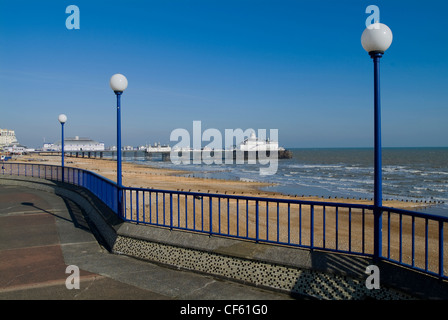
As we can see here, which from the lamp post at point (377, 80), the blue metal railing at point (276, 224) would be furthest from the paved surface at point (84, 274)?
the lamp post at point (377, 80)

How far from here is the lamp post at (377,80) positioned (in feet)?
15.1

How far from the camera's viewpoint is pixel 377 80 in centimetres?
473

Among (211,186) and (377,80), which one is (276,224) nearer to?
(377,80)

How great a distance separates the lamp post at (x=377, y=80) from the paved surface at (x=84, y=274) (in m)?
1.54

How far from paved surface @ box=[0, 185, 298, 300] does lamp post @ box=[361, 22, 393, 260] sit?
154 cm

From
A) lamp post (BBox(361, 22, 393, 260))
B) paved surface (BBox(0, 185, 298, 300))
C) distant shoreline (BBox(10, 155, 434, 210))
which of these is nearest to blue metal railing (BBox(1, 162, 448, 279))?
paved surface (BBox(0, 185, 298, 300))

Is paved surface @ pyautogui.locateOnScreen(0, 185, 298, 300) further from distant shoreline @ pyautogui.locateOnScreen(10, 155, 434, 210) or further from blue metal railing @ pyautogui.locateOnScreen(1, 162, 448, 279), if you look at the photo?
distant shoreline @ pyautogui.locateOnScreen(10, 155, 434, 210)

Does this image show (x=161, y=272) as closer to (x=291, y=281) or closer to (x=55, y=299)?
(x=55, y=299)

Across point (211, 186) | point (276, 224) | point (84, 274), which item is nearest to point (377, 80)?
point (84, 274)

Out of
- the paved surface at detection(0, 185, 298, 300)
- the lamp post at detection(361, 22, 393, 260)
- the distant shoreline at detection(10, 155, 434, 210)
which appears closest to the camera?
the lamp post at detection(361, 22, 393, 260)

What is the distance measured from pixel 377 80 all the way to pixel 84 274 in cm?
509

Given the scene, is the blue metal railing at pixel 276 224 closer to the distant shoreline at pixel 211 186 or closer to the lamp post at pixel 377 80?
the lamp post at pixel 377 80

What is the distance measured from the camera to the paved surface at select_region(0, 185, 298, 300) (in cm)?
482

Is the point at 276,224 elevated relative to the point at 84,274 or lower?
lower
